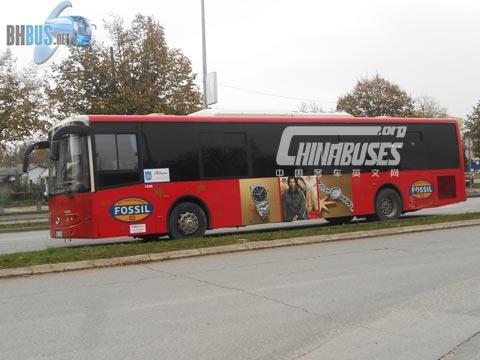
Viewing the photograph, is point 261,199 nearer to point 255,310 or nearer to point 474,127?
point 255,310

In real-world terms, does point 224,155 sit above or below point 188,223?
above

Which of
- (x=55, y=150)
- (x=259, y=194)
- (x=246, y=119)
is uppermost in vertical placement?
(x=246, y=119)

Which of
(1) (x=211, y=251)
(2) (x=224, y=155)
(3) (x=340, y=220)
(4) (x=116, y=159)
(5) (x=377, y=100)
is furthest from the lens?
(5) (x=377, y=100)

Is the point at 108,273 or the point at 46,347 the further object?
the point at 108,273

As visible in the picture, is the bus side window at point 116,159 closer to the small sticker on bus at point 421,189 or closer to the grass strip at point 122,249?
the grass strip at point 122,249

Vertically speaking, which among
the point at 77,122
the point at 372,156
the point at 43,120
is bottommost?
the point at 372,156

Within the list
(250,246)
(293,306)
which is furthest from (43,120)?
(293,306)

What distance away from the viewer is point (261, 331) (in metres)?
5.45

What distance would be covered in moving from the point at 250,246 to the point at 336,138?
5642mm

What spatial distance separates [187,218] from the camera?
42.9ft

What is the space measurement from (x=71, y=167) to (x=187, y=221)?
3.03 meters

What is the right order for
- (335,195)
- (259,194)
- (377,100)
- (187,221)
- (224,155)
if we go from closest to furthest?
(187,221)
(224,155)
(259,194)
(335,195)
(377,100)

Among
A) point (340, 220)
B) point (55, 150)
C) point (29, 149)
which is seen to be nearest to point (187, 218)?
point (55, 150)

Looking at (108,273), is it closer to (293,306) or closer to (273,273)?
(273,273)
